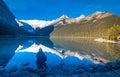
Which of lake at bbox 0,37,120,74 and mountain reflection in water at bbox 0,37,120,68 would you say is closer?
lake at bbox 0,37,120,74

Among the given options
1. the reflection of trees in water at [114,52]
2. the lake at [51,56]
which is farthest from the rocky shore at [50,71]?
the reflection of trees in water at [114,52]

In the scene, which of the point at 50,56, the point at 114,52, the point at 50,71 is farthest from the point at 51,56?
the point at 50,71

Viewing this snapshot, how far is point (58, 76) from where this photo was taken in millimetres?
18266

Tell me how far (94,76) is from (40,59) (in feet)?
30.1

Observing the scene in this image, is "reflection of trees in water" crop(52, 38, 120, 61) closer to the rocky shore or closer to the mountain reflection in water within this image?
the mountain reflection in water

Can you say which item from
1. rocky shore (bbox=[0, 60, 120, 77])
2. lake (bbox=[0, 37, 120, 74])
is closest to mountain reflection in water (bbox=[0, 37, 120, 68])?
lake (bbox=[0, 37, 120, 74])

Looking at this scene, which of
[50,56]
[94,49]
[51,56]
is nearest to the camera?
[50,56]

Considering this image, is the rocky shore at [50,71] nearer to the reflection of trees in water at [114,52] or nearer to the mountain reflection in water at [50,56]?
the mountain reflection in water at [50,56]

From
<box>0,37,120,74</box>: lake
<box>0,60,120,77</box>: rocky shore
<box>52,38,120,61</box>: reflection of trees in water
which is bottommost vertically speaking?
<box>52,38,120,61</box>: reflection of trees in water

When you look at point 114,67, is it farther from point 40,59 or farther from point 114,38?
point 114,38

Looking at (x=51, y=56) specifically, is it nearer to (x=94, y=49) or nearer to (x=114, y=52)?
(x=114, y=52)

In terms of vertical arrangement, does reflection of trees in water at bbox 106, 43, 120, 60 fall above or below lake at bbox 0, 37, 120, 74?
below

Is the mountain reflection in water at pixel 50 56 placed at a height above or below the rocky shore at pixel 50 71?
below

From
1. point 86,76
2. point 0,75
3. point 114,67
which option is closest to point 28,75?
point 0,75
